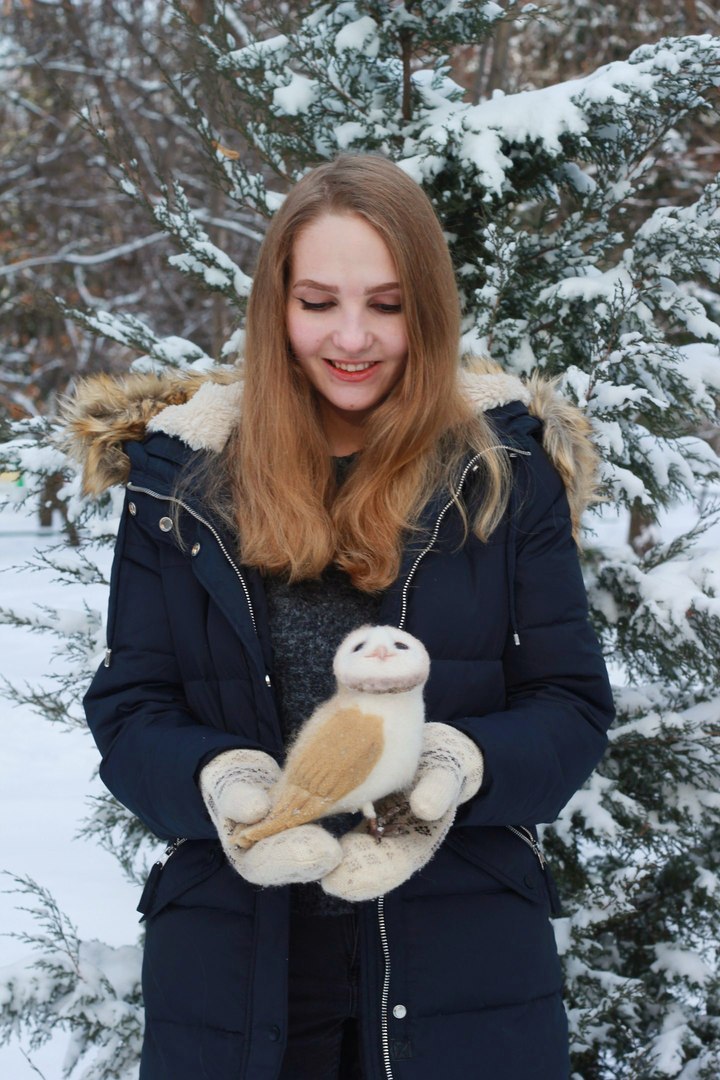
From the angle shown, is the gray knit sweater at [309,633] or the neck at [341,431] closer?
the gray knit sweater at [309,633]

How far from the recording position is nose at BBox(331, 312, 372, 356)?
1849 mm

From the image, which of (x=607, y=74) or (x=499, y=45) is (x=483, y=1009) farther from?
(x=499, y=45)

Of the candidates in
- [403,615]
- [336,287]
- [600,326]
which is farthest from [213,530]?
[600,326]

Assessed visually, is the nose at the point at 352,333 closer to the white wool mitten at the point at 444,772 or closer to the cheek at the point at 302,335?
the cheek at the point at 302,335

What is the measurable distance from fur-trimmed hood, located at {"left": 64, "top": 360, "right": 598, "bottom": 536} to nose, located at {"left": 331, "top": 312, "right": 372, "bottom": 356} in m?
0.26

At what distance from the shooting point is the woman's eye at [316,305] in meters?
1.89

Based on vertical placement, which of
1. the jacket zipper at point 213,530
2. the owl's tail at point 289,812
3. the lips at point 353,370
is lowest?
the owl's tail at point 289,812

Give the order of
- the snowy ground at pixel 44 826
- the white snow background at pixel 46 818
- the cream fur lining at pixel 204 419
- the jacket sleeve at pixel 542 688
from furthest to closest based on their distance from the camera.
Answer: the snowy ground at pixel 44 826 < the white snow background at pixel 46 818 < the cream fur lining at pixel 204 419 < the jacket sleeve at pixel 542 688

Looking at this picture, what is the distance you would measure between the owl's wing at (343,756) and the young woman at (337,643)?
10 centimetres

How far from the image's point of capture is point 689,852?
2986 millimetres

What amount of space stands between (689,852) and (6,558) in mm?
2508

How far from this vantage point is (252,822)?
1.49 meters

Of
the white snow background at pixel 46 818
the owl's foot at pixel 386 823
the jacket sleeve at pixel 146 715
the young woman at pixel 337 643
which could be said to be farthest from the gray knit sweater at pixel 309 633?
the white snow background at pixel 46 818

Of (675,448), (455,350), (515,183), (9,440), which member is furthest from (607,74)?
(9,440)
